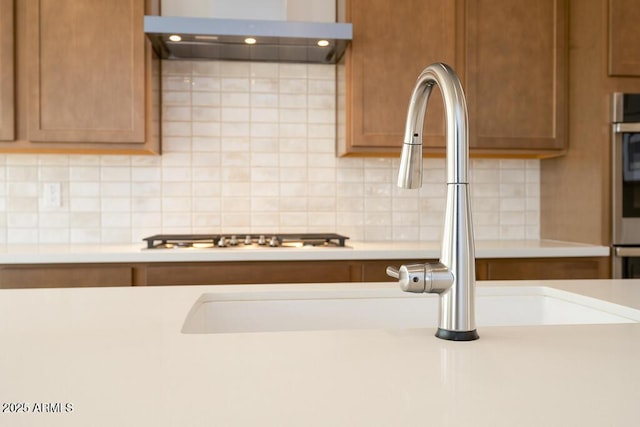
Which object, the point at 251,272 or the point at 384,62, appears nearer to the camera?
the point at 251,272

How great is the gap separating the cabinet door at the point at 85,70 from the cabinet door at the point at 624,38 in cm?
217

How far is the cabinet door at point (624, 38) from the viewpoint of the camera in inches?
99.4

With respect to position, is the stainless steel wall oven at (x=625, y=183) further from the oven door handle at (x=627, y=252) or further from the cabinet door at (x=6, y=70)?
the cabinet door at (x=6, y=70)

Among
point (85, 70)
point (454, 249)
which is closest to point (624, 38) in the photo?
point (454, 249)

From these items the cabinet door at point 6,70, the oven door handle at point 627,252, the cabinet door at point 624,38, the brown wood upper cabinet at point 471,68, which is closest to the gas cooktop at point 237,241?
the brown wood upper cabinet at point 471,68

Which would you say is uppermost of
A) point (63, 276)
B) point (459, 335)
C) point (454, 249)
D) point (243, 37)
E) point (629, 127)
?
point (243, 37)

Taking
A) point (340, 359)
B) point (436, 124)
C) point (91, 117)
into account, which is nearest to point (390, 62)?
point (436, 124)

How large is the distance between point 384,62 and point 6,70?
1.72 m

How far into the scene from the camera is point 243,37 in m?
2.48

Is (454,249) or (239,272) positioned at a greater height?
(454,249)

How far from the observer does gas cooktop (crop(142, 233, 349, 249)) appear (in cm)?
253

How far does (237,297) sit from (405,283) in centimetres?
57

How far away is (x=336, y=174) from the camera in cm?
300

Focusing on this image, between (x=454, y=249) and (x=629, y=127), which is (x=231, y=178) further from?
(x=454, y=249)
